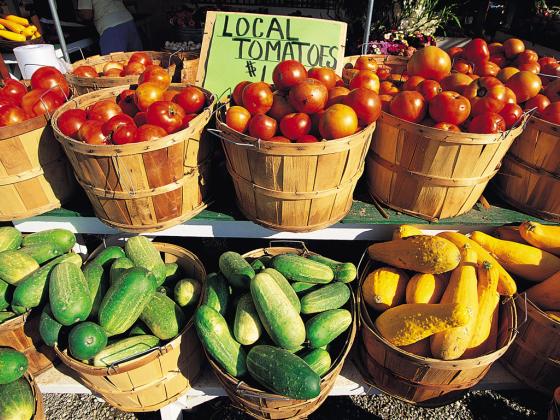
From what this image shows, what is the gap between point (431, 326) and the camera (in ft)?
6.09

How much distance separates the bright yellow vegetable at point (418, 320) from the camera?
1.82m

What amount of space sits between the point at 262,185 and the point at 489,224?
1.61 m

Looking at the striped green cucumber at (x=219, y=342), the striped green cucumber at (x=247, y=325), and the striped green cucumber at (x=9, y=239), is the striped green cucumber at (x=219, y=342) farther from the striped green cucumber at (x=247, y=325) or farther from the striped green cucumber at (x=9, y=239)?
the striped green cucumber at (x=9, y=239)

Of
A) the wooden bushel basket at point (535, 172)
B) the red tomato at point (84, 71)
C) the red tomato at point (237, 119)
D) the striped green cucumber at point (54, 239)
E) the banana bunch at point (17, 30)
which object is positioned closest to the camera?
the red tomato at point (237, 119)

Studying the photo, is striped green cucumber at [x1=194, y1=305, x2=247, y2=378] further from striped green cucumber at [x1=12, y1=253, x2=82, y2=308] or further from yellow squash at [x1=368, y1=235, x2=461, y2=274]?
Answer: yellow squash at [x1=368, y1=235, x2=461, y2=274]

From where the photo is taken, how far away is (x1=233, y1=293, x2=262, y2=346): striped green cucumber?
6.25 ft

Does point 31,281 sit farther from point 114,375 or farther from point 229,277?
point 229,277

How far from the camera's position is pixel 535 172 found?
7.79ft

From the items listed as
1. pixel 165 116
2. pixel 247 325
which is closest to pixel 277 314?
pixel 247 325

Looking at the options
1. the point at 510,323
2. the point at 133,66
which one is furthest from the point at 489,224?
the point at 133,66

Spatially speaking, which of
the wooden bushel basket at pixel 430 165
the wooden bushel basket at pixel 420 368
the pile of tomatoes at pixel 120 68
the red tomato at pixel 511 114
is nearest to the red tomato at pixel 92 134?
the pile of tomatoes at pixel 120 68

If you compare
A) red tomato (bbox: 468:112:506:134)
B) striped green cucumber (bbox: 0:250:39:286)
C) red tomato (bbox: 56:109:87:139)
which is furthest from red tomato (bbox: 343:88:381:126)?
striped green cucumber (bbox: 0:250:39:286)

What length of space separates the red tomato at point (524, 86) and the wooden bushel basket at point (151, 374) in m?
2.43

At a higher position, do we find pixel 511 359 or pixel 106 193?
pixel 106 193
